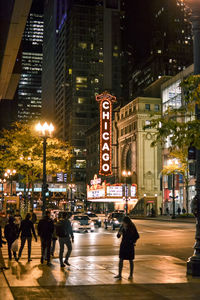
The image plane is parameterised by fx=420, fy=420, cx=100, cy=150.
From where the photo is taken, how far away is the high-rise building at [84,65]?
167000 mm

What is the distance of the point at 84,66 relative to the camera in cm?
17250

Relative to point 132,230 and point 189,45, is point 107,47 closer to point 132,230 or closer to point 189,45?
point 189,45

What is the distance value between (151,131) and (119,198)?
18.0 meters

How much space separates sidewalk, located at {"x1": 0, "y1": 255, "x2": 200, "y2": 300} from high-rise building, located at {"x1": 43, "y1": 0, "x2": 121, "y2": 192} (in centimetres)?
14840

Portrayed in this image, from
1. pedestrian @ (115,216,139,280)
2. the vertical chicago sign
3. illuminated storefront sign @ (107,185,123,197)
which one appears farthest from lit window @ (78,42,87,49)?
pedestrian @ (115,216,139,280)

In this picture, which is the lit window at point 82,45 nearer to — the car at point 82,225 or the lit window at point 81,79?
the lit window at point 81,79

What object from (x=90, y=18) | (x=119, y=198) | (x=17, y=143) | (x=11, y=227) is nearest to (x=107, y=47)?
(x=90, y=18)

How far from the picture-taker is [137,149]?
89875 mm

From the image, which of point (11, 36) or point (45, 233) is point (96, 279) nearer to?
point (45, 233)

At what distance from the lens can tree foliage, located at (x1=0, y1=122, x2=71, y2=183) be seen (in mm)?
43312

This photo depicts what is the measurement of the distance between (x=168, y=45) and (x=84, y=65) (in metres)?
35.0

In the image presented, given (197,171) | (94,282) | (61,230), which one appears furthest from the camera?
(61,230)

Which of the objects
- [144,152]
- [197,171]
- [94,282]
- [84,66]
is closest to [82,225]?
[197,171]

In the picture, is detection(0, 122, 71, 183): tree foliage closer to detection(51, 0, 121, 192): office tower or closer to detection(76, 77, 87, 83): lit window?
detection(51, 0, 121, 192): office tower
